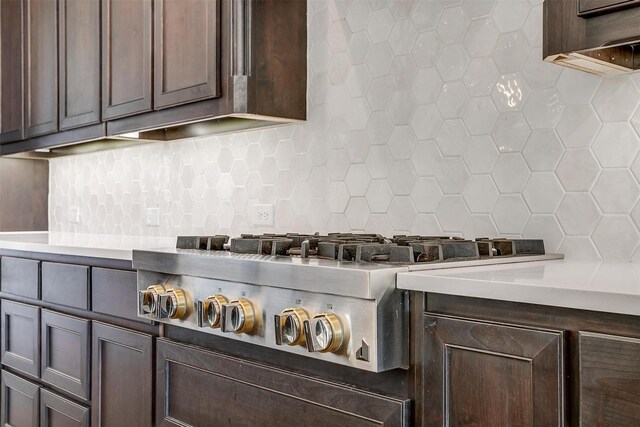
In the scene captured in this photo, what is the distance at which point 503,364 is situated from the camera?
39.7 inches

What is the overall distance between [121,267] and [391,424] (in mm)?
1120

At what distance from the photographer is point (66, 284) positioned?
87.6 inches

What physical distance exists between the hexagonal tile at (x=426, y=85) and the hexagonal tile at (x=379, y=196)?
0.95 ft

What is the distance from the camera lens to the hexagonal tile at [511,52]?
1711 millimetres

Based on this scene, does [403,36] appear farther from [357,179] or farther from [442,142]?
[357,179]

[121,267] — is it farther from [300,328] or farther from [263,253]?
[300,328]

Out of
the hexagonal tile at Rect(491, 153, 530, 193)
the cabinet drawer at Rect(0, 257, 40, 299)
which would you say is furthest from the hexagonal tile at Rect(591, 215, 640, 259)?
the cabinet drawer at Rect(0, 257, 40, 299)

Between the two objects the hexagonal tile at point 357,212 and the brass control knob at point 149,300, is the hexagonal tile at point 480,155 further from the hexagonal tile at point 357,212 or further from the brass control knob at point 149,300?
the brass control knob at point 149,300

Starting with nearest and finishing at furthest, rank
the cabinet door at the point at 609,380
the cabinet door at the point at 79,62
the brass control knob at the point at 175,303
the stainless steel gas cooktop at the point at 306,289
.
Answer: the cabinet door at the point at 609,380
the stainless steel gas cooktop at the point at 306,289
the brass control knob at the point at 175,303
the cabinet door at the point at 79,62

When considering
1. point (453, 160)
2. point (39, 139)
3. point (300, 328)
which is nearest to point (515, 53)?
point (453, 160)

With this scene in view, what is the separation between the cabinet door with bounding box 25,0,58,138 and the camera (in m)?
2.95

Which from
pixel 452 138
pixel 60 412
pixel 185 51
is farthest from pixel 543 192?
pixel 60 412

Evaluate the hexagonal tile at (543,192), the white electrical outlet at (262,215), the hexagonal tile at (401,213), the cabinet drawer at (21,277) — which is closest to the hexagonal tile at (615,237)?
the hexagonal tile at (543,192)

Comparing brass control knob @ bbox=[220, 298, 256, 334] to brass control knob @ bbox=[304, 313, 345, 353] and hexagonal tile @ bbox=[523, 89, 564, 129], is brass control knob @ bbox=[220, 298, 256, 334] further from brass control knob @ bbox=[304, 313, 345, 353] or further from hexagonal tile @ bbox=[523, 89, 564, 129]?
hexagonal tile @ bbox=[523, 89, 564, 129]
